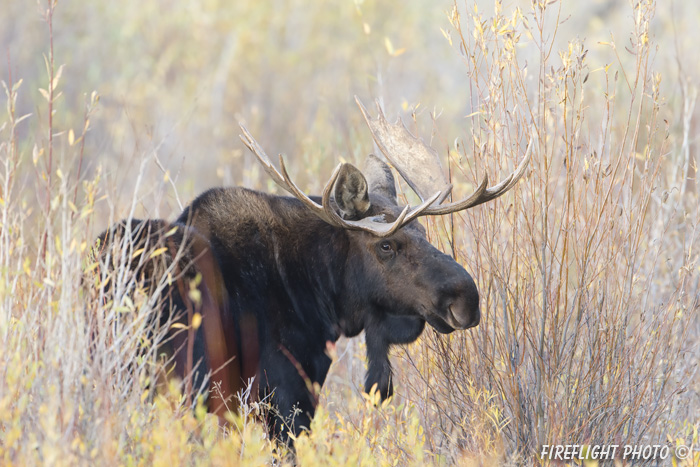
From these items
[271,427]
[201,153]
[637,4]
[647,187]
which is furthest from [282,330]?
[201,153]

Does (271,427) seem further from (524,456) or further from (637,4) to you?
(637,4)

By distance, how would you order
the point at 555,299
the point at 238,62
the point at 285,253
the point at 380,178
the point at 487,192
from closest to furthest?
the point at 487,192 → the point at 555,299 → the point at 285,253 → the point at 380,178 → the point at 238,62

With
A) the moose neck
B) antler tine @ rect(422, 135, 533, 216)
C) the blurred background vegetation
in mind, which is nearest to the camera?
antler tine @ rect(422, 135, 533, 216)

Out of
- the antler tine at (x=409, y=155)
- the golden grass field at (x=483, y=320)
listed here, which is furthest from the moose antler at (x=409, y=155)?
the golden grass field at (x=483, y=320)

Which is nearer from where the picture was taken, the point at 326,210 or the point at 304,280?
the point at 326,210

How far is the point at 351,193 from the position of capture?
418 centimetres

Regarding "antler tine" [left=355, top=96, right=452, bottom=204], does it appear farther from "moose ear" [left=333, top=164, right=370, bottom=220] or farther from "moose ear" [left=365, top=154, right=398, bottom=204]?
"moose ear" [left=333, top=164, right=370, bottom=220]

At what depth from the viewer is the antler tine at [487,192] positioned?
3816 millimetres

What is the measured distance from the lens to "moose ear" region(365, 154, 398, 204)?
15.3ft

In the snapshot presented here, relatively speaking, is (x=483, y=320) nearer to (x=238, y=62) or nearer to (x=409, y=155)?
(x=409, y=155)

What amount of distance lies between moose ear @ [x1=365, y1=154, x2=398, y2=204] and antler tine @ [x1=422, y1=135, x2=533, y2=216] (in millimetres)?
557

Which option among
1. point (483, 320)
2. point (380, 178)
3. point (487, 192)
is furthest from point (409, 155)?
point (483, 320)

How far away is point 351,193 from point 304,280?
53 cm

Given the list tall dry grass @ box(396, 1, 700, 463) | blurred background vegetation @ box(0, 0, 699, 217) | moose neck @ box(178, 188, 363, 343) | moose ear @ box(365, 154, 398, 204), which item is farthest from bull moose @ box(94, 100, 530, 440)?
blurred background vegetation @ box(0, 0, 699, 217)
